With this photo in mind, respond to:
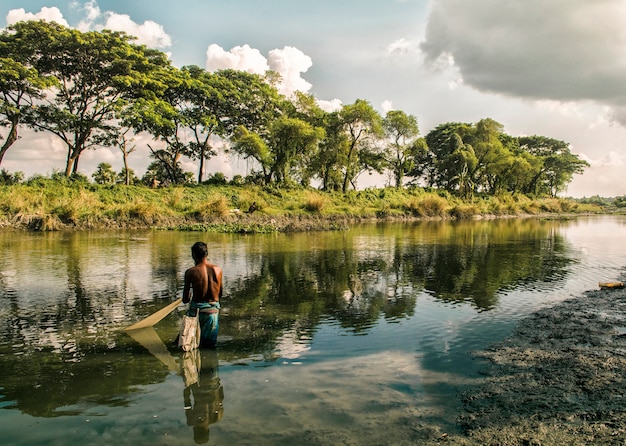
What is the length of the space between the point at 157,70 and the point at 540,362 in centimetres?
4183

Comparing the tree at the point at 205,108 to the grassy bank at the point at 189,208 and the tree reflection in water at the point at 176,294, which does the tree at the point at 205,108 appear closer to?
the grassy bank at the point at 189,208

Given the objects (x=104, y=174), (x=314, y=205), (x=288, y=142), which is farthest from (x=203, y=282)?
(x=104, y=174)

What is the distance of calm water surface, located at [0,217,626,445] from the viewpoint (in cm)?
470

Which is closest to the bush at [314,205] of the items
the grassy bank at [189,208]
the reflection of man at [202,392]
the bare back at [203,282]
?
the grassy bank at [189,208]

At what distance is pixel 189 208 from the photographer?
33062 mm

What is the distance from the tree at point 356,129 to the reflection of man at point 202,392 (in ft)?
149

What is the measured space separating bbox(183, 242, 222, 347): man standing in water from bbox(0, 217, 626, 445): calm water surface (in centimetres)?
34

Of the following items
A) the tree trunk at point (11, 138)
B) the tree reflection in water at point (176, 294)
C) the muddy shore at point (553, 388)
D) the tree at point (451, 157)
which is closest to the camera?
the muddy shore at point (553, 388)

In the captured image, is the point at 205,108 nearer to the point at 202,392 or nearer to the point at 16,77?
the point at 16,77

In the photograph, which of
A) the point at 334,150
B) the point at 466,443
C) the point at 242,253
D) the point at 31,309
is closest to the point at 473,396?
the point at 466,443

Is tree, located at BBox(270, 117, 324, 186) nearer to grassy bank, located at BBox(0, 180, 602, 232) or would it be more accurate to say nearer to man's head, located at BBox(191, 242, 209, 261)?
grassy bank, located at BBox(0, 180, 602, 232)

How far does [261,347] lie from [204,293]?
4.34 ft

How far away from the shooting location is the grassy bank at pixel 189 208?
26625 millimetres

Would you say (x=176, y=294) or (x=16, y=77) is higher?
(x=16, y=77)
